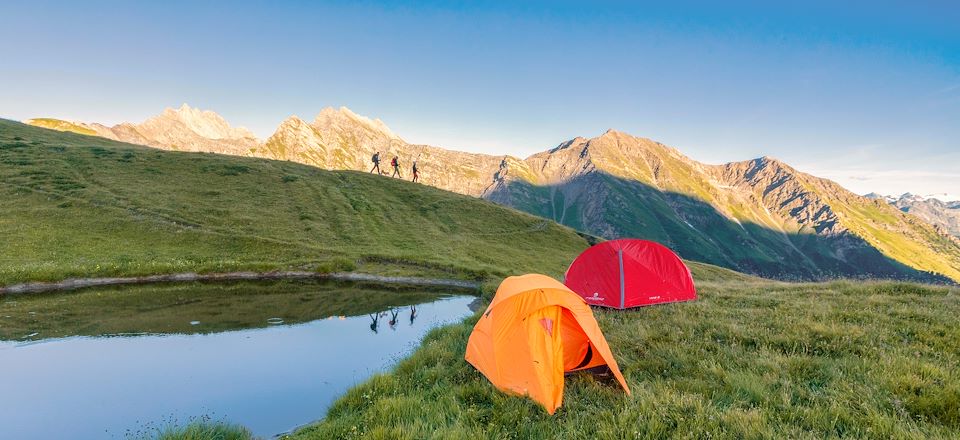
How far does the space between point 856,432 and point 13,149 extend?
294ft

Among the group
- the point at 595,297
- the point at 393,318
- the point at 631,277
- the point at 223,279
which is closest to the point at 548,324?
the point at 595,297

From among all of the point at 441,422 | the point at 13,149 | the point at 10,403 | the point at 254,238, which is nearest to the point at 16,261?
the point at 254,238

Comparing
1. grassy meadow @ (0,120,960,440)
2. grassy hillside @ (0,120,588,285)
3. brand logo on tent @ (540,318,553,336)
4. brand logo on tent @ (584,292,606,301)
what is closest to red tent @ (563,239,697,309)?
brand logo on tent @ (584,292,606,301)

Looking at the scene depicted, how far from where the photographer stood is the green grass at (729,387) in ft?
23.2

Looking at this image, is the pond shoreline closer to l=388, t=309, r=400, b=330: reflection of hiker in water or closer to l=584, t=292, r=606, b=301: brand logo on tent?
l=388, t=309, r=400, b=330: reflection of hiker in water

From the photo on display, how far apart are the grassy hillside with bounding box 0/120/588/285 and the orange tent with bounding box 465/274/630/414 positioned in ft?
94.8

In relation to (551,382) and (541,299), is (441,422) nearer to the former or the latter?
(551,382)

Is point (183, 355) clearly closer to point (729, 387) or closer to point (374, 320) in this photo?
point (374, 320)

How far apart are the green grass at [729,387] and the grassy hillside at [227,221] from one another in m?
28.6

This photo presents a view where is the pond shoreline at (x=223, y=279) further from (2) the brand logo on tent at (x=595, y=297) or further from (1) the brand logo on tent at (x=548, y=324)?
(1) the brand logo on tent at (x=548, y=324)

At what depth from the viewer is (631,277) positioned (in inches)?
747

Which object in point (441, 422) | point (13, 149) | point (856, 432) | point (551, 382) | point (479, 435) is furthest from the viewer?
point (13, 149)

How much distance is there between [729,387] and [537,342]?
4444 millimetres

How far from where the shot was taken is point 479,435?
7.56m
